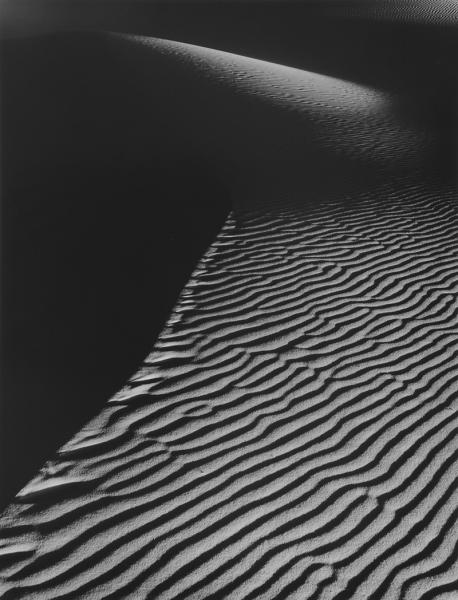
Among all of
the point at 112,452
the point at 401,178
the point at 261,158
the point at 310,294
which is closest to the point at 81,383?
the point at 112,452

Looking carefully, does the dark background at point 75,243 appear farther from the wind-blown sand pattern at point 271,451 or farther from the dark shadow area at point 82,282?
the wind-blown sand pattern at point 271,451

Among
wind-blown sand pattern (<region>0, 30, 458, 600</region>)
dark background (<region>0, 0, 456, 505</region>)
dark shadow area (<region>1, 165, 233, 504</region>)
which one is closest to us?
wind-blown sand pattern (<region>0, 30, 458, 600</region>)

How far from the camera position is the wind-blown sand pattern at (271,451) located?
11.7ft

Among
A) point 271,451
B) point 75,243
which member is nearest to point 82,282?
point 75,243

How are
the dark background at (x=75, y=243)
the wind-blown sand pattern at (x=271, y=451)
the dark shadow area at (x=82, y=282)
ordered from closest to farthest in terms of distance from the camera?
the wind-blown sand pattern at (x=271, y=451) < the dark shadow area at (x=82, y=282) < the dark background at (x=75, y=243)

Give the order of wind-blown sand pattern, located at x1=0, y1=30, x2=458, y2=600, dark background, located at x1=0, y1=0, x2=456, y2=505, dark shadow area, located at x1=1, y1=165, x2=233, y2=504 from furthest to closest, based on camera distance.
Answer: dark background, located at x1=0, y1=0, x2=456, y2=505
dark shadow area, located at x1=1, y1=165, x2=233, y2=504
wind-blown sand pattern, located at x1=0, y1=30, x2=458, y2=600

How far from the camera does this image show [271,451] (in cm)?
452

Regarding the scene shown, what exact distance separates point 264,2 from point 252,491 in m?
38.7

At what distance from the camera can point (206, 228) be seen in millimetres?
8164

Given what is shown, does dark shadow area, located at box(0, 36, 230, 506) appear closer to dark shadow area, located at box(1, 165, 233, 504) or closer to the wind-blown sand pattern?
dark shadow area, located at box(1, 165, 233, 504)

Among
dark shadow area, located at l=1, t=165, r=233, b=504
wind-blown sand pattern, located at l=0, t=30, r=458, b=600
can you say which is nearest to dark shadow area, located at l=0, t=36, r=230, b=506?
dark shadow area, located at l=1, t=165, r=233, b=504

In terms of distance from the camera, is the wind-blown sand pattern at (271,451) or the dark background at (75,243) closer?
the wind-blown sand pattern at (271,451)

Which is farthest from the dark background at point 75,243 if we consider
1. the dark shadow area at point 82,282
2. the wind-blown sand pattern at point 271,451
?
the wind-blown sand pattern at point 271,451

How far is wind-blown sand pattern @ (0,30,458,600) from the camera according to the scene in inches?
140
